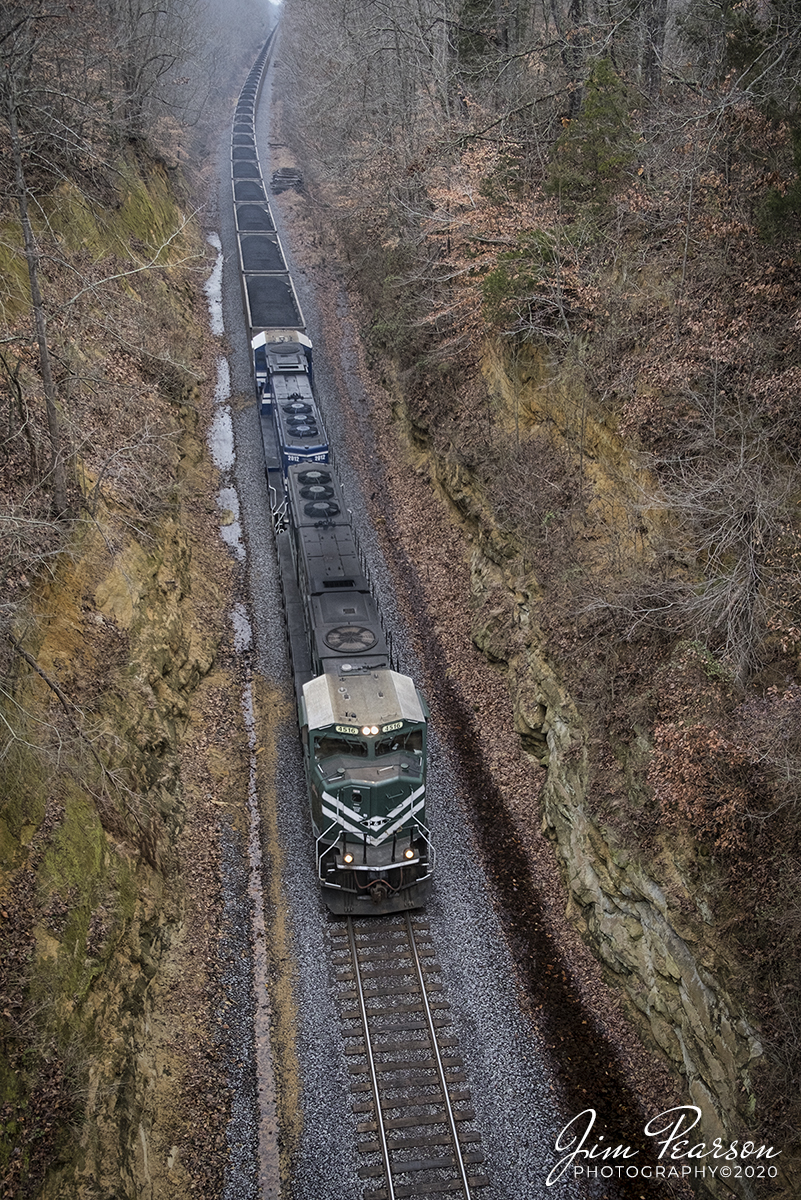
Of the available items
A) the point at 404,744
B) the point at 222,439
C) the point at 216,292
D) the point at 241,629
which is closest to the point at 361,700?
the point at 404,744

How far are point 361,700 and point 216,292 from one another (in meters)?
28.6

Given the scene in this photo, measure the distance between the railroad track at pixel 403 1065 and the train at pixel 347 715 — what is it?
0.65m

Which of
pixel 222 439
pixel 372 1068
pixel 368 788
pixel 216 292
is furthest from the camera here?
pixel 216 292

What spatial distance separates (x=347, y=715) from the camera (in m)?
14.5

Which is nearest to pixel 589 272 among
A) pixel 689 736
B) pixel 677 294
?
pixel 677 294

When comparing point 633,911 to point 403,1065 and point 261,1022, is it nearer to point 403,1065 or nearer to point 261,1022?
point 403,1065

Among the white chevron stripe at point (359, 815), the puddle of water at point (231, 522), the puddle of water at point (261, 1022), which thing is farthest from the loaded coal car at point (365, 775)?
the puddle of water at point (231, 522)

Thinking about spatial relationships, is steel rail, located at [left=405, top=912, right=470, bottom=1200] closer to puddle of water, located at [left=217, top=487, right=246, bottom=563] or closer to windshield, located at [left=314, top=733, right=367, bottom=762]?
windshield, located at [left=314, top=733, right=367, bottom=762]

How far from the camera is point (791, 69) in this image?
15539mm

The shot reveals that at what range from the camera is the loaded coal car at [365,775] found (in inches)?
563

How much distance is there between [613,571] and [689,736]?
5153 mm

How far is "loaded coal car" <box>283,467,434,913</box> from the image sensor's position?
563 inches

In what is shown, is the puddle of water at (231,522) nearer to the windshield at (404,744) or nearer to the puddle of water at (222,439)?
the puddle of water at (222,439)

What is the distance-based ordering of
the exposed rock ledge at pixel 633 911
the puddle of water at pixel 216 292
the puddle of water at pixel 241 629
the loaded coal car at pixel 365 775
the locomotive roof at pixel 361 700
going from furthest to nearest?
the puddle of water at pixel 216 292 → the puddle of water at pixel 241 629 → the locomotive roof at pixel 361 700 → the loaded coal car at pixel 365 775 → the exposed rock ledge at pixel 633 911
